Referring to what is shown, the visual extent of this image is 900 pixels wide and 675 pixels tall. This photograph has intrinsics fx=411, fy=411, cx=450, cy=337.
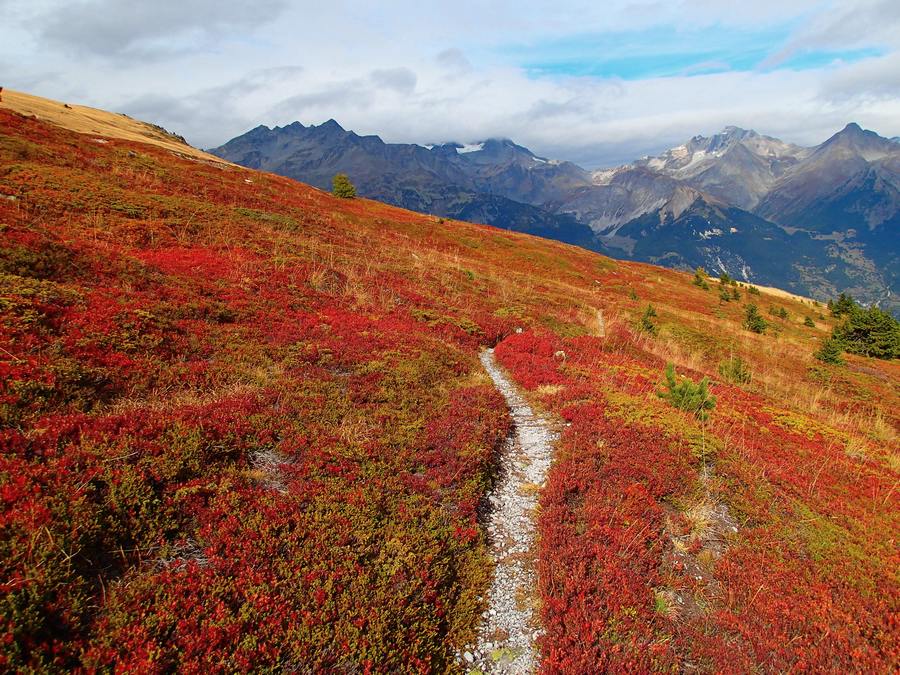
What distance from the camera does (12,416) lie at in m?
7.09

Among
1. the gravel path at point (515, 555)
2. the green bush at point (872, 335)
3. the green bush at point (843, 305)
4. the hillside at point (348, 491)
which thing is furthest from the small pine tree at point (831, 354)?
the gravel path at point (515, 555)

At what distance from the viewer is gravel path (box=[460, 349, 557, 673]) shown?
20.2 feet

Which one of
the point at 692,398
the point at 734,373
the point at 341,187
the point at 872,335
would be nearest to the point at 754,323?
the point at 872,335

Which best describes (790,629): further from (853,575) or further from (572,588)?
(572,588)

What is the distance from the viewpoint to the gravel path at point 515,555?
20.2ft

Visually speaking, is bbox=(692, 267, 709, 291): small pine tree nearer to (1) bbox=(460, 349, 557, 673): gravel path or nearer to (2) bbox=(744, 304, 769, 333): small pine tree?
(2) bbox=(744, 304, 769, 333): small pine tree

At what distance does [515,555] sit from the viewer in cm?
798

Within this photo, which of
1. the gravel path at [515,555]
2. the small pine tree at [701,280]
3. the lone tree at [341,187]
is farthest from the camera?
the small pine tree at [701,280]

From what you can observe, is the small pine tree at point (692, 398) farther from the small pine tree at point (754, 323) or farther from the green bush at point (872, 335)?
the green bush at point (872, 335)

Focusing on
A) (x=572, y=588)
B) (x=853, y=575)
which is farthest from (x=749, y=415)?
(x=572, y=588)

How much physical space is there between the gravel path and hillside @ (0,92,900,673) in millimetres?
241

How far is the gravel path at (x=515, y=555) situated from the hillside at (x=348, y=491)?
0.79 ft

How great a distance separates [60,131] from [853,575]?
53894 mm

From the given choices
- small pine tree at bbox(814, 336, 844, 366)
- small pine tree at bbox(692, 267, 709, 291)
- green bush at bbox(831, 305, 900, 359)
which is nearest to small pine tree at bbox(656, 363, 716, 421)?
small pine tree at bbox(814, 336, 844, 366)
